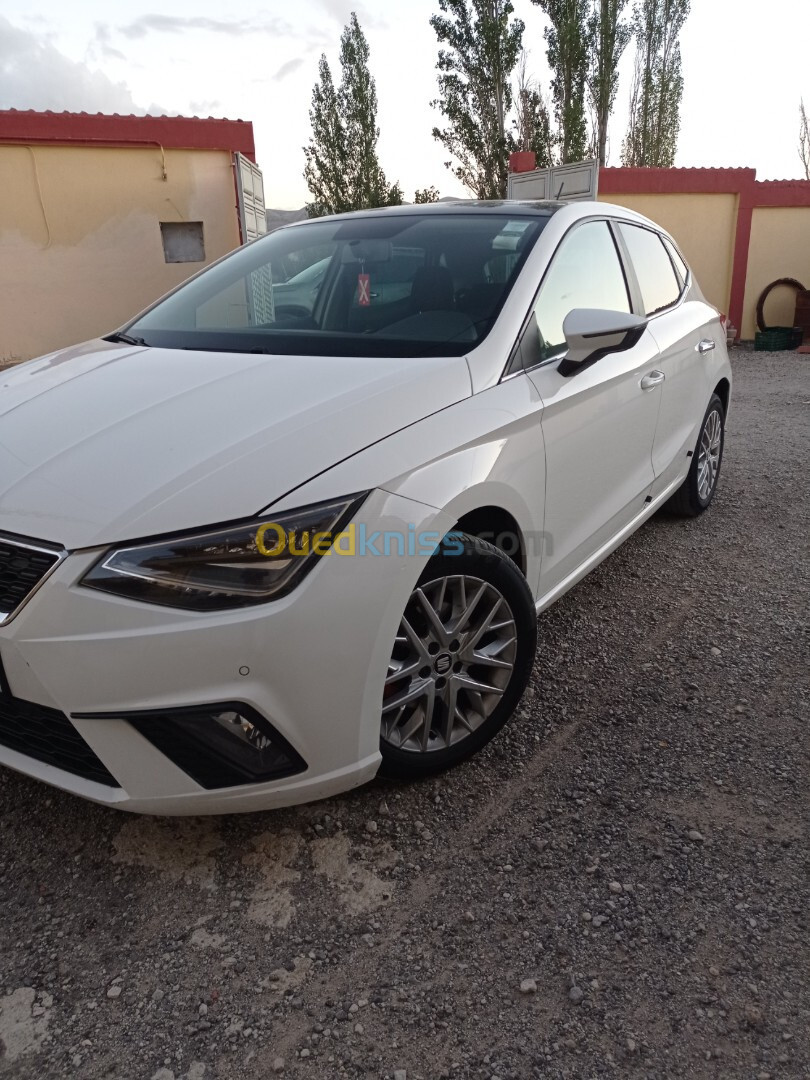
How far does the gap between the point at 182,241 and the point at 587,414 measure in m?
9.23

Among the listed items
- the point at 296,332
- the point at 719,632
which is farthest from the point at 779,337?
the point at 296,332

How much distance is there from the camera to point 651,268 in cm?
364

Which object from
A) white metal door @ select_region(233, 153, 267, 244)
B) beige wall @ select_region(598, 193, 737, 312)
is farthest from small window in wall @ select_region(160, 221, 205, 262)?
beige wall @ select_region(598, 193, 737, 312)

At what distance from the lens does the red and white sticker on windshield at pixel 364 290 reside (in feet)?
8.86

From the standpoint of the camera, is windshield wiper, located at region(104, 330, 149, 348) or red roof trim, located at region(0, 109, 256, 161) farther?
red roof trim, located at region(0, 109, 256, 161)

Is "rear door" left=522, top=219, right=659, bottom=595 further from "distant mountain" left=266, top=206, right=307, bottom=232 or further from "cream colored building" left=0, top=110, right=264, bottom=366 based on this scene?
"distant mountain" left=266, top=206, right=307, bottom=232

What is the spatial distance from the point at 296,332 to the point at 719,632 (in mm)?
1963

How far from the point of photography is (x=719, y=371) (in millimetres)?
4273

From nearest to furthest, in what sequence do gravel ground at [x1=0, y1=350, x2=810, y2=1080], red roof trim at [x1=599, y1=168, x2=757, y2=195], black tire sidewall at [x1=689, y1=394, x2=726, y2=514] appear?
gravel ground at [x1=0, y1=350, x2=810, y2=1080] → black tire sidewall at [x1=689, y1=394, x2=726, y2=514] → red roof trim at [x1=599, y1=168, x2=757, y2=195]

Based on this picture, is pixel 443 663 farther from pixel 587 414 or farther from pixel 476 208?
pixel 476 208

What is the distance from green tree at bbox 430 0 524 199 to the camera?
22219 mm

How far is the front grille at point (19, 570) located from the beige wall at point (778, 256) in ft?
49.0

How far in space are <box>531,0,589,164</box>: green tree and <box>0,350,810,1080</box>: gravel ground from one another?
22.8 m

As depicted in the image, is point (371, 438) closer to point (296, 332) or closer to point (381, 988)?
point (296, 332)
